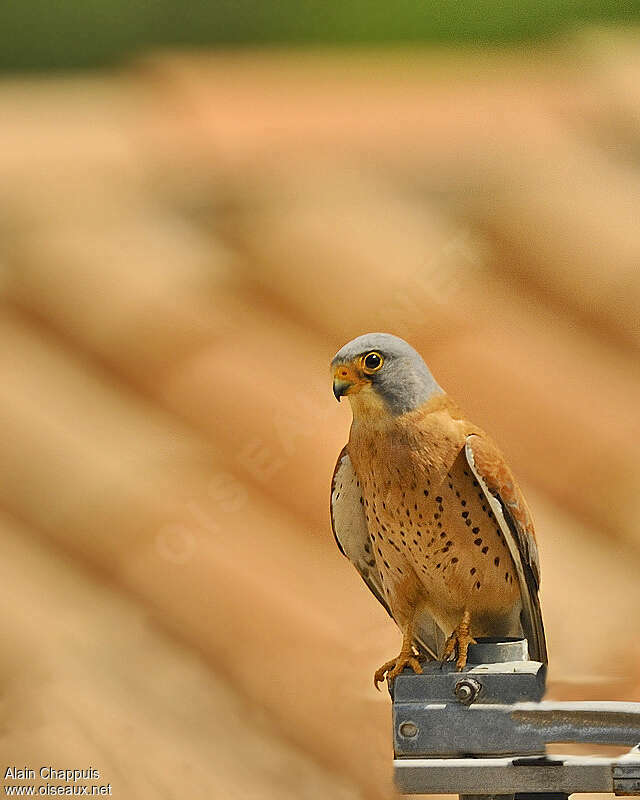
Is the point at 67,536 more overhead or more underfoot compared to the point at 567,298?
more underfoot

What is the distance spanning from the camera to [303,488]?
1.68 m

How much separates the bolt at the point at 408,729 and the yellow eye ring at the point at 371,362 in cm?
32

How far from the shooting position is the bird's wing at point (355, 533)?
1045mm

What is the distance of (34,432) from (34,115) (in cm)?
62

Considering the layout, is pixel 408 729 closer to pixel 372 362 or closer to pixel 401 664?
pixel 401 664

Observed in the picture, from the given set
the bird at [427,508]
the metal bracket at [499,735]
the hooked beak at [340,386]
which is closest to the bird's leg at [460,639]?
the bird at [427,508]

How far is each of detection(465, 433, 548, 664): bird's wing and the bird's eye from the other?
0.41 ft

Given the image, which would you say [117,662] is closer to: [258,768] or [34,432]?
[258,768]

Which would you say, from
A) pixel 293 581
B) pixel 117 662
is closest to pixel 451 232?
pixel 293 581

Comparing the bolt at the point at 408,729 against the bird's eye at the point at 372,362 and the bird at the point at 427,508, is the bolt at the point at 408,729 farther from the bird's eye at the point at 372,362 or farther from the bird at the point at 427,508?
the bird's eye at the point at 372,362

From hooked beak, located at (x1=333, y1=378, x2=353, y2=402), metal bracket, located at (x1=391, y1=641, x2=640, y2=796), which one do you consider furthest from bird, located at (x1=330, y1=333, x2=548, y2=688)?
metal bracket, located at (x1=391, y1=641, x2=640, y2=796)

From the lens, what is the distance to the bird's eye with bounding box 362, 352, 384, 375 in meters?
0.93

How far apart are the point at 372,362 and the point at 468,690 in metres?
0.31

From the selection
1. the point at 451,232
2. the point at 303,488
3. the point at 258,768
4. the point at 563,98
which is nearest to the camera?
the point at 258,768
